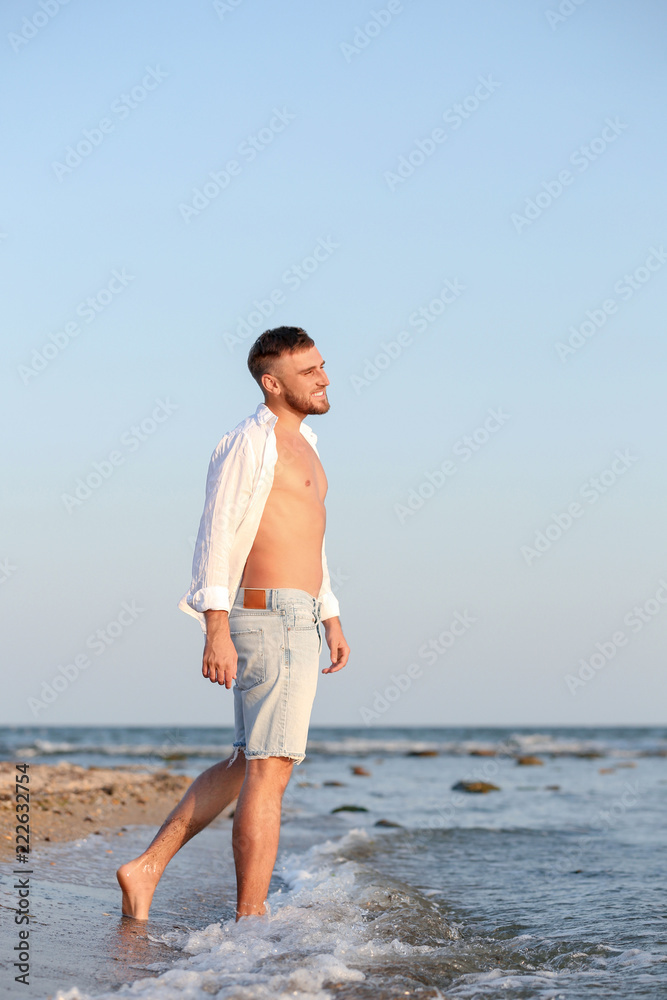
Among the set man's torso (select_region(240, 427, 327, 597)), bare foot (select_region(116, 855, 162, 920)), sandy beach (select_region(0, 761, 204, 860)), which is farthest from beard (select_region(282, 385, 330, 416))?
sandy beach (select_region(0, 761, 204, 860))

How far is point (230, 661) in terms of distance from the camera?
10.6 ft

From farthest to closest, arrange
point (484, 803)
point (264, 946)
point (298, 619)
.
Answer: point (484, 803), point (298, 619), point (264, 946)

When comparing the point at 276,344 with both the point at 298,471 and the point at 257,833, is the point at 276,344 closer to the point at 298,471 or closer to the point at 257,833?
the point at 298,471

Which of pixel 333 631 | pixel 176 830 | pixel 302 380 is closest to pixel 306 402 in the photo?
pixel 302 380

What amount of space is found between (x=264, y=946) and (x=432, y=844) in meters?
4.40

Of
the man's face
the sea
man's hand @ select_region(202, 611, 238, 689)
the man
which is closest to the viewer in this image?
the sea

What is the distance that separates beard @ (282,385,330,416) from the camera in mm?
3711

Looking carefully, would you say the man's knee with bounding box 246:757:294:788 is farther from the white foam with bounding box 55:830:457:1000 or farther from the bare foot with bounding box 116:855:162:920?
the bare foot with bounding box 116:855:162:920

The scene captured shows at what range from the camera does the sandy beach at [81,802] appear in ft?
18.9

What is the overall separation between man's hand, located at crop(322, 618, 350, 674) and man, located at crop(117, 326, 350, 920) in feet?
1.19

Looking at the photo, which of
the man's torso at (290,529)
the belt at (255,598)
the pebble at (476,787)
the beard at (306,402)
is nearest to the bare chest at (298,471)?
the man's torso at (290,529)

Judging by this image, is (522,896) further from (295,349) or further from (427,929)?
(295,349)

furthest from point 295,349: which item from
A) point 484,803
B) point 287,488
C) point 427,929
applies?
point 484,803

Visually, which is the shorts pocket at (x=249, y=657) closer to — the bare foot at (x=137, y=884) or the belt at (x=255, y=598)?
the belt at (x=255, y=598)
